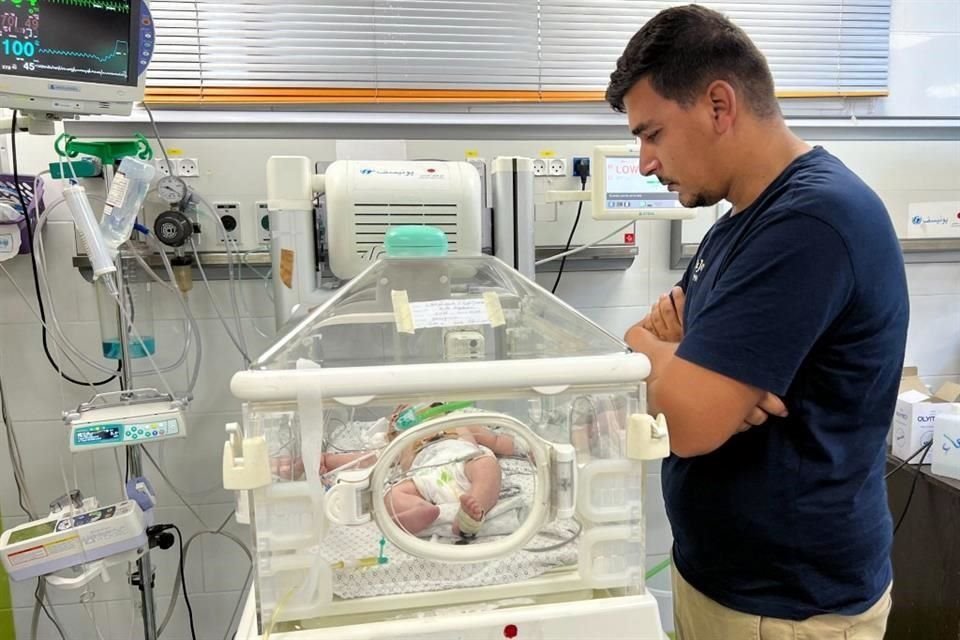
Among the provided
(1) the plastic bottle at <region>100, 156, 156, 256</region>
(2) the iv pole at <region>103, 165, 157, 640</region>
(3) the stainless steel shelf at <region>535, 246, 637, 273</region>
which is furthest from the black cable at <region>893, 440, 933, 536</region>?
(1) the plastic bottle at <region>100, 156, 156, 256</region>

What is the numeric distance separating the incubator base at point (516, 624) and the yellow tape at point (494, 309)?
369 mm

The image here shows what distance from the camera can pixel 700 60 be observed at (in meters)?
1.09

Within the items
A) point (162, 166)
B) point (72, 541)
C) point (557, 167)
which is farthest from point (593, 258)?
point (72, 541)

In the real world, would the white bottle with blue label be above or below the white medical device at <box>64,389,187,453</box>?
below

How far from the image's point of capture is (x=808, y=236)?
94 centimetres

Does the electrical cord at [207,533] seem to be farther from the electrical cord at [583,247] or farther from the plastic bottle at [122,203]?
the electrical cord at [583,247]

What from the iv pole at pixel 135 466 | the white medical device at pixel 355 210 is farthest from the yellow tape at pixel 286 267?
the iv pole at pixel 135 466

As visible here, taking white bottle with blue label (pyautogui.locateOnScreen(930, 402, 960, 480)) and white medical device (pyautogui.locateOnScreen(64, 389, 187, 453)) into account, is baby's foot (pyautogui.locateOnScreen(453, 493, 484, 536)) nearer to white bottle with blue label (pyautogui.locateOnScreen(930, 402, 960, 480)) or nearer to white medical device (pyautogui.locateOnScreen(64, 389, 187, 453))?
white medical device (pyautogui.locateOnScreen(64, 389, 187, 453))

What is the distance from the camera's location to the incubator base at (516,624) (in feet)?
2.48

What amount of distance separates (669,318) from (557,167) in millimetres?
859

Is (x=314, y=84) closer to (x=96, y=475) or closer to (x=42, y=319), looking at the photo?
(x=42, y=319)

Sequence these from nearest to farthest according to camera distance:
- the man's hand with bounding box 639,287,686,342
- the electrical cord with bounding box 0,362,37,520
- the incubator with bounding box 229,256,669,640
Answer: the incubator with bounding box 229,256,669,640
the man's hand with bounding box 639,287,686,342
the electrical cord with bounding box 0,362,37,520

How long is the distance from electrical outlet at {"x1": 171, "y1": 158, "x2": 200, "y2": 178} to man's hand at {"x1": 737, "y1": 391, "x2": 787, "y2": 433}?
64.0 inches

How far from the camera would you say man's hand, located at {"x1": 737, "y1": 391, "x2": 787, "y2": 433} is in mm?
963
